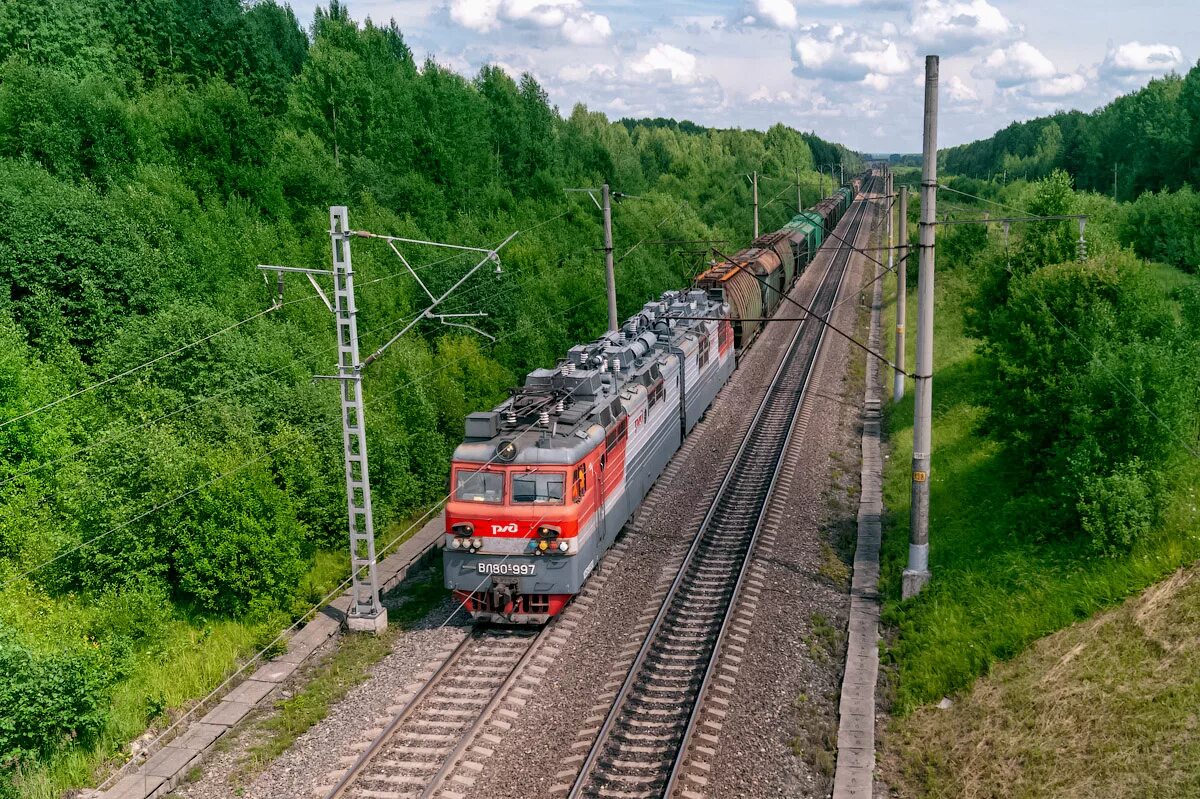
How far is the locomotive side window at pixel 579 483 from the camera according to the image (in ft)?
56.1

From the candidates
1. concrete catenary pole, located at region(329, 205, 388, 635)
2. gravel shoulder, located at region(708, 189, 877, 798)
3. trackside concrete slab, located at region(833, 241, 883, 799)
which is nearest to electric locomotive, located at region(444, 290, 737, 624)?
concrete catenary pole, located at region(329, 205, 388, 635)

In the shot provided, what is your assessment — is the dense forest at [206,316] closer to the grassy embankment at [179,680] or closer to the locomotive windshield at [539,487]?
the grassy embankment at [179,680]

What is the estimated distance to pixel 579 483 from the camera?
17.3 m

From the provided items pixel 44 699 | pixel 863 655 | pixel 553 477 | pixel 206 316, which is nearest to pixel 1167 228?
pixel 863 655

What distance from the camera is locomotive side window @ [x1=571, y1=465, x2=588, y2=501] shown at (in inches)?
674

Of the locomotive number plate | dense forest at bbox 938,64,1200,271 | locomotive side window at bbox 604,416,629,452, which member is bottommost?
the locomotive number plate

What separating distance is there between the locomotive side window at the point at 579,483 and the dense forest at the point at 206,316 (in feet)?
19.6

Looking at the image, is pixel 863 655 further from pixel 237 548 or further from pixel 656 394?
pixel 237 548

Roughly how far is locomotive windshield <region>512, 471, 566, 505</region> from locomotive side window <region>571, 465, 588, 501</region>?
8.8 inches

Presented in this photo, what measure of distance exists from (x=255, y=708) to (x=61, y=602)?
586 cm

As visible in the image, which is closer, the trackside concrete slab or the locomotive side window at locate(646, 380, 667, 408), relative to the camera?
the trackside concrete slab

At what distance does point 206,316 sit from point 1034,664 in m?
20.4

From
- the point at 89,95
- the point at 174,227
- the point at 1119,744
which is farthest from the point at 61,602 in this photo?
the point at 89,95

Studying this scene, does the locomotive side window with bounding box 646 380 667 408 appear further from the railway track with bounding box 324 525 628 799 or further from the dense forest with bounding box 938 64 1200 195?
the dense forest with bounding box 938 64 1200 195
